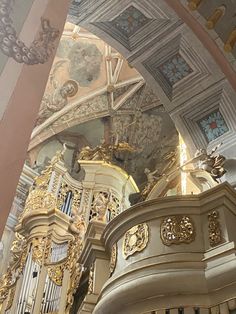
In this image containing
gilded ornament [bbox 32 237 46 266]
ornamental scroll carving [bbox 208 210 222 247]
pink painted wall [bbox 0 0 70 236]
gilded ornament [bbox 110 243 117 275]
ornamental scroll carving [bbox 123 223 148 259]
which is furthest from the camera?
gilded ornament [bbox 32 237 46 266]

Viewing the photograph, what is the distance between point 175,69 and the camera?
6.09 metres

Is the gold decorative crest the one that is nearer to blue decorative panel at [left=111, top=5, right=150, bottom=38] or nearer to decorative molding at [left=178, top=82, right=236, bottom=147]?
decorative molding at [left=178, top=82, right=236, bottom=147]

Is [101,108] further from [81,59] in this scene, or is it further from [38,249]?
[38,249]

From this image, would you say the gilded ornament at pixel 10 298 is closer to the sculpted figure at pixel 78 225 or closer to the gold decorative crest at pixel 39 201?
the sculpted figure at pixel 78 225

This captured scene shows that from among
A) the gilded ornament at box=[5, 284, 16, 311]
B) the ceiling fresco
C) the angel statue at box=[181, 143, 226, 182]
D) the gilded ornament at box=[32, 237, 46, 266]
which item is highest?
the ceiling fresco

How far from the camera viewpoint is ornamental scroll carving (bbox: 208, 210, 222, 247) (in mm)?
4336

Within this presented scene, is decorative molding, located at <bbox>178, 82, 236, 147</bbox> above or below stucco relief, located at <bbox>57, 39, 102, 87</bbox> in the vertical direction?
below

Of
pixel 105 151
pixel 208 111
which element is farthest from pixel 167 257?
pixel 105 151

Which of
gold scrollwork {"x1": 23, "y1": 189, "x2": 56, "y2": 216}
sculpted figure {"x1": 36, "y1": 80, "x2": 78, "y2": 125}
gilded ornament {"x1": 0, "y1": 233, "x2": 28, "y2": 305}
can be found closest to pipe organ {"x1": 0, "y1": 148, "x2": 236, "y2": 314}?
gilded ornament {"x1": 0, "y1": 233, "x2": 28, "y2": 305}

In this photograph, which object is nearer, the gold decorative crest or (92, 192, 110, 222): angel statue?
(92, 192, 110, 222): angel statue

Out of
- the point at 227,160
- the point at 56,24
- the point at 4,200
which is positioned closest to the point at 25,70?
the point at 56,24

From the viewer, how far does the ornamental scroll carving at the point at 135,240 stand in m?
4.55

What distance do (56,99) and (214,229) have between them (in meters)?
8.55

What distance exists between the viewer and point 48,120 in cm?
1243
